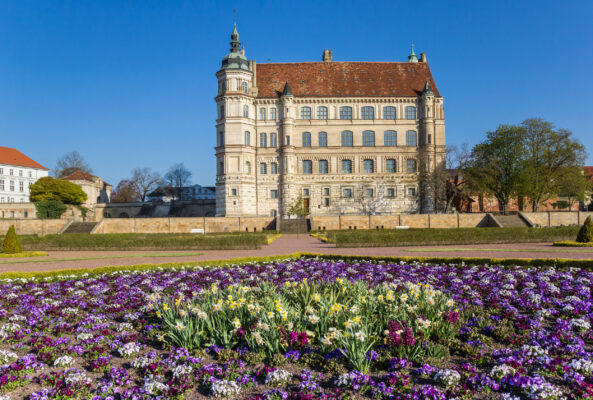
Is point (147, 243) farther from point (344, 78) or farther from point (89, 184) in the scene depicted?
point (89, 184)

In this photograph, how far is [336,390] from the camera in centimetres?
573

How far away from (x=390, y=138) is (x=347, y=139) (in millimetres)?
5992

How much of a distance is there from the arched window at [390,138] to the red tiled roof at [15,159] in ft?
240

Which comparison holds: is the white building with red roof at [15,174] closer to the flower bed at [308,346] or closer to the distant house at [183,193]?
the distant house at [183,193]

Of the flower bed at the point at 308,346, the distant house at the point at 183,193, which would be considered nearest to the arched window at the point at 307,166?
the flower bed at the point at 308,346

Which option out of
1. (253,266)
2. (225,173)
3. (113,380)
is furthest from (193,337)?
(225,173)

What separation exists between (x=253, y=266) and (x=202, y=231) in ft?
104

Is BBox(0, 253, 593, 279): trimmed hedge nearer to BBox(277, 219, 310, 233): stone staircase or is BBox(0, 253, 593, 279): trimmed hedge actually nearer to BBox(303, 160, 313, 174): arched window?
BBox(277, 219, 310, 233): stone staircase

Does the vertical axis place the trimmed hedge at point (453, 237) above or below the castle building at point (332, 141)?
below

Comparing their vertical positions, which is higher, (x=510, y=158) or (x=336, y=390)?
(x=510, y=158)

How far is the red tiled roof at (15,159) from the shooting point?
88.4 metres

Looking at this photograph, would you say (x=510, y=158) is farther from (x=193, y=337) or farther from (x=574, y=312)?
(x=193, y=337)

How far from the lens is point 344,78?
63.6 metres

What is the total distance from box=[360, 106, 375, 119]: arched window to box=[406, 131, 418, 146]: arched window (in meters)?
5.50
